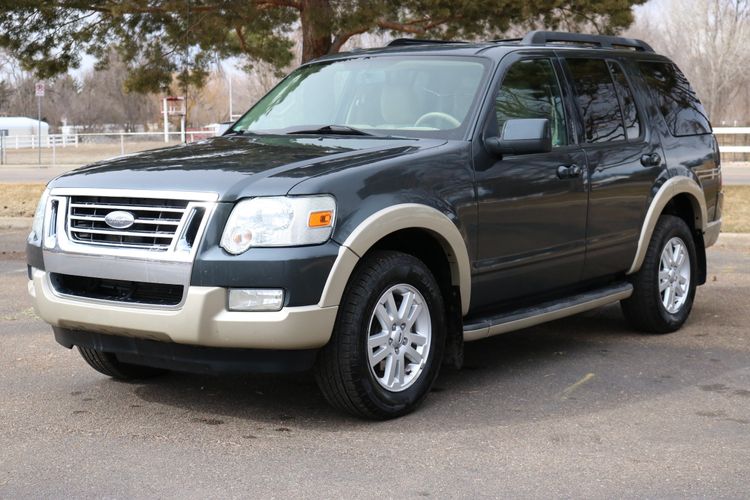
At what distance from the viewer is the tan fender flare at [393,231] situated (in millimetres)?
4902

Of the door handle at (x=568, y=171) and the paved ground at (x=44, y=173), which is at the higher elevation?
the door handle at (x=568, y=171)

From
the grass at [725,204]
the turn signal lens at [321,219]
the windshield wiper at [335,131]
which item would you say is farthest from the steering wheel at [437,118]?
the grass at [725,204]

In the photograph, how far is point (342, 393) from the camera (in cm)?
509

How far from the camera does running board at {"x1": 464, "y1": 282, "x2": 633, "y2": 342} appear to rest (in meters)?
5.79

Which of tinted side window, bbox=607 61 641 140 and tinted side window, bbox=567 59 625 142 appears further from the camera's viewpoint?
tinted side window, bbox=607 61 641 140

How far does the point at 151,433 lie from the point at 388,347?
1149mm

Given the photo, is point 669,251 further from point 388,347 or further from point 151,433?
point 151,433

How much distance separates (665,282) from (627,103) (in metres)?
1.23

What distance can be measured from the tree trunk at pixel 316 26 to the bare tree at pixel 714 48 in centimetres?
4209

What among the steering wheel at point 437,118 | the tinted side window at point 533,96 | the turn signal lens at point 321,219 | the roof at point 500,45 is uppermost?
the roof at point 500,45

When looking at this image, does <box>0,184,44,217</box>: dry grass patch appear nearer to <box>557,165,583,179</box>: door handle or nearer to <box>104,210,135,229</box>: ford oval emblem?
<box>557,165,583,179</box>: door handle

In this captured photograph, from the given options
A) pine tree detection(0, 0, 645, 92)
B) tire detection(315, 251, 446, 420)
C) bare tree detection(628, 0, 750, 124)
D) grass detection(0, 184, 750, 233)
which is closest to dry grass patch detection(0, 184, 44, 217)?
grass detection(0, 184, 750, 233)

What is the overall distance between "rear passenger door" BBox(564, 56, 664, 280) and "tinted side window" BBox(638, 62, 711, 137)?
1.05 ft

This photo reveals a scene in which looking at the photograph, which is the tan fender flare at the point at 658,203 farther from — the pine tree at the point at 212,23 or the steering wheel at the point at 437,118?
the pine tree at the point at 212,23
